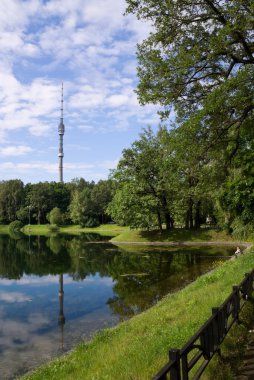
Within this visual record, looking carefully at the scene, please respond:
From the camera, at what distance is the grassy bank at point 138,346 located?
26.7ft

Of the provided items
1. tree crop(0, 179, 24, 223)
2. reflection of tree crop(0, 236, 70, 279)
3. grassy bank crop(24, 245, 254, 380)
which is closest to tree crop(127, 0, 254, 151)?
grassy bank crop(24, 245, 254, 380)

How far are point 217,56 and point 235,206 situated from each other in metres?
5.98

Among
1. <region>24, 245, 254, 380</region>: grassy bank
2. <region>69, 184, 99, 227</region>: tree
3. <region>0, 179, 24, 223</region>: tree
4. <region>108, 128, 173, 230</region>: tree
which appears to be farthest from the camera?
<region>0, 179, 24, 223</region>: tree

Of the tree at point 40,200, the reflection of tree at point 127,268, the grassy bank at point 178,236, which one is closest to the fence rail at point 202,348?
the reflection of tree at point 127,268

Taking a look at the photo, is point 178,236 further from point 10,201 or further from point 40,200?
point 10,201

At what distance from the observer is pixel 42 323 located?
58.2 feet

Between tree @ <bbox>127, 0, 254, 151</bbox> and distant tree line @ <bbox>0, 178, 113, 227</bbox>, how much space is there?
3662 inches

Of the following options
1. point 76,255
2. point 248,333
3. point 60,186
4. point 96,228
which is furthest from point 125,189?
point 60,186

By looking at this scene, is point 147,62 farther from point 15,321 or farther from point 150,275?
point 150,275

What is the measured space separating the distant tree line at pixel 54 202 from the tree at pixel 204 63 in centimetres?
9301

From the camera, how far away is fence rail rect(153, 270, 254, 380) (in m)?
4.98

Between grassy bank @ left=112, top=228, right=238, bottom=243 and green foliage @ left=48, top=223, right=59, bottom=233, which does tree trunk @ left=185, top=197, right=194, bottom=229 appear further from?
green foliage @ left=48, top=223, right=59, bottom=233

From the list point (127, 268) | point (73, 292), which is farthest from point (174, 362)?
point (127, 268)

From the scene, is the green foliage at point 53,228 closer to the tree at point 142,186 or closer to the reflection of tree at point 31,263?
the tree at point 142,186
